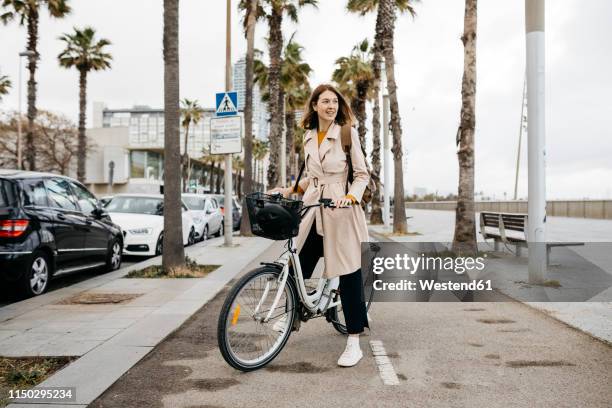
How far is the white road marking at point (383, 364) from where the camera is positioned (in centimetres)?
376

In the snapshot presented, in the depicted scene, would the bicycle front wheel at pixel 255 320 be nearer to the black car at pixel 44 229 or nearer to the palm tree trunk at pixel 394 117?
the black car at pixel 44 229

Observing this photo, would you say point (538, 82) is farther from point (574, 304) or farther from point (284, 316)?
point (284, 316)

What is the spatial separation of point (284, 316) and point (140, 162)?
66.8 meters

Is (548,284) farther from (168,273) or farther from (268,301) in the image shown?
(168,273)

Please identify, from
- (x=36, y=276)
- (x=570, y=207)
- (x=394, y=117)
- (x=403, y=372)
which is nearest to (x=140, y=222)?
(x=36, y=276)

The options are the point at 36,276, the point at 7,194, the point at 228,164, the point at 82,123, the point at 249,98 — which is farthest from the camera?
the point at 82,123

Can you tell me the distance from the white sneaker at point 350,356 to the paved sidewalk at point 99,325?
157 centimetres

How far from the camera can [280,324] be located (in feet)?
13.5

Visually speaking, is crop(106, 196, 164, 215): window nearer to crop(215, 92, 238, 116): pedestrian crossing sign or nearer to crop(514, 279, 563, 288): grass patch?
crop(215, 92, 238, 116): pedestrian crossing sign

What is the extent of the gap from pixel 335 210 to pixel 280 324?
3.13 feet

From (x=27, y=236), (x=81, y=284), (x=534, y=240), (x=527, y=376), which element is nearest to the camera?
(x=527, y=376)

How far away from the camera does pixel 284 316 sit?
4.12 metres

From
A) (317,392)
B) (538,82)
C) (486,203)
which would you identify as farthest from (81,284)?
(486,203)

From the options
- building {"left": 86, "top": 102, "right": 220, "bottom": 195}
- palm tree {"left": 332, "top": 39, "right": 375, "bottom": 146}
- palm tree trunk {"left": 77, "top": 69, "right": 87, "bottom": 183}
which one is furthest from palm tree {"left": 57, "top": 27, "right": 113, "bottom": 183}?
building {"left": 86, "top": 102, "right": 220, "bottom": 195}
